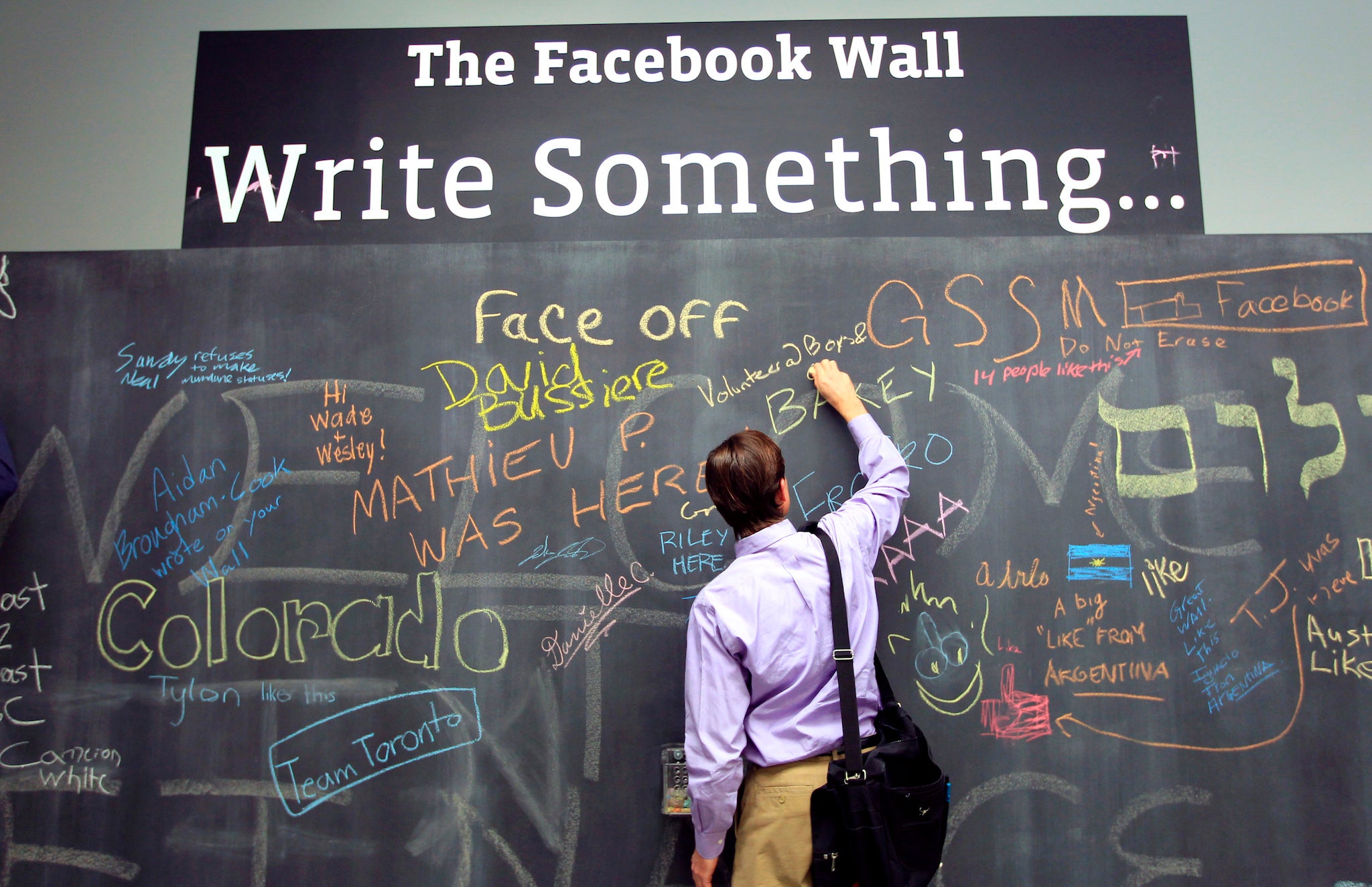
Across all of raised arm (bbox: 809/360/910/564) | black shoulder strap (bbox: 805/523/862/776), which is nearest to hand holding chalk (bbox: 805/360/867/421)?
raised arm (bbox: 809/360/910/564)

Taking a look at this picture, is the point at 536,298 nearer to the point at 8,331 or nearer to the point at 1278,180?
the point at 8,331

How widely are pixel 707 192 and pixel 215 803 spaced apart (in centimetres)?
259

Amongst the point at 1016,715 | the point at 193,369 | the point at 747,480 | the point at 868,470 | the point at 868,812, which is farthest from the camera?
the point at 193,369

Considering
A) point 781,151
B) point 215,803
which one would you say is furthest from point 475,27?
point 215,803

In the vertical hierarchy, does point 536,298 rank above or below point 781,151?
below

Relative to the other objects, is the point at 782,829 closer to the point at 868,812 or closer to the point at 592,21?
the point at 868,812

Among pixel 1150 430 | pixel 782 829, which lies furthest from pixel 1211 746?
pixel 782 829

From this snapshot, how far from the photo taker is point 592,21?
2.70m

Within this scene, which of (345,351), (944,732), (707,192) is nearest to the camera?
(944,732)

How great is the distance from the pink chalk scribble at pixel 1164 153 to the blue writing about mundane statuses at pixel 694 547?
2.09 m

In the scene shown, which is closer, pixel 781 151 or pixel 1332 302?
pixel 1332 302

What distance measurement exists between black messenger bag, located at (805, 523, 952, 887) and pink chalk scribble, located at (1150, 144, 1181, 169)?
206 cm

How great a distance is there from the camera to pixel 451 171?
2594 millimetres

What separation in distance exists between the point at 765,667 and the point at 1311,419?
202 centimetres
